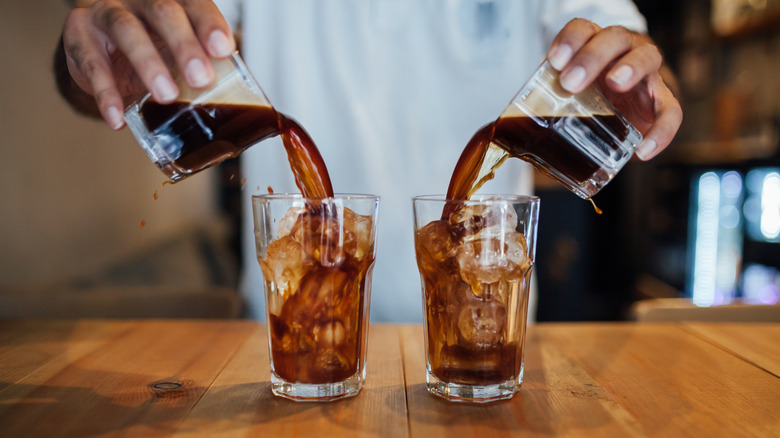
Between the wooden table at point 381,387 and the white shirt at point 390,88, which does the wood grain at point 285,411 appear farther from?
the white shirt at point 390,88

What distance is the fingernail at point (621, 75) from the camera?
895 mm

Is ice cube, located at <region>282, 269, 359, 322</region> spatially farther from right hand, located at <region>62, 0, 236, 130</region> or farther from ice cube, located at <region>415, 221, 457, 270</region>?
right hand, located at <region>62, 0, 236, 130</region>

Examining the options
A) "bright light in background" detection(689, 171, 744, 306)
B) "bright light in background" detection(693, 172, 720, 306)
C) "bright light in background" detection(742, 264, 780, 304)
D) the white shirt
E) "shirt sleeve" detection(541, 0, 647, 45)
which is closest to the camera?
"shirt sleeve" detection(541, 0, 647, 45)

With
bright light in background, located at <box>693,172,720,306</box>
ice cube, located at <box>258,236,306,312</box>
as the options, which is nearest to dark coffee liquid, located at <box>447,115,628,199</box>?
ice cube, located at <box>258,236,306,312</box>

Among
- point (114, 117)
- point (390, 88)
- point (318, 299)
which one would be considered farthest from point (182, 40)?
point (390, 88)

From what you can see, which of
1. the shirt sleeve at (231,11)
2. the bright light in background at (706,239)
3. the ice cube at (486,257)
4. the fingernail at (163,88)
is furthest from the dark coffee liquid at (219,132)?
the bright light in background at (706,239)

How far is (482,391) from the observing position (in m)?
0.88

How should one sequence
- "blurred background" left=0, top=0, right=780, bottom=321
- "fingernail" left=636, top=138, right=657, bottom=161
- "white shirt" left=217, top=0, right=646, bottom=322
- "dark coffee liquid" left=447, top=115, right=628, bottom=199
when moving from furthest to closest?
"blurred background" left=0, top=0, right=780, bottom=321 < "white shirt" left=217, top=0, right=646, bottom=322 < "fingernail" left=636, top=138, right=657, bottom=161 < "dark coffee liquid" left=447, top=115, right=628, bottom=199

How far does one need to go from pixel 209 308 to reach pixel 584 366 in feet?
3.40

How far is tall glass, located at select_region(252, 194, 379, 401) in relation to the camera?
853 mm

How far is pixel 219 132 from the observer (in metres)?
0.86

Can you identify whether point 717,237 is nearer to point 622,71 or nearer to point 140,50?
point 622,71

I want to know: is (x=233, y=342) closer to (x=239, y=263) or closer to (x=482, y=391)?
(x=482, y=391)

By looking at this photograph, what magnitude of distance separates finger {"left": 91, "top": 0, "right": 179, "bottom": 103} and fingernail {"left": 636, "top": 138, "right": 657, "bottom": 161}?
2.28 ft
